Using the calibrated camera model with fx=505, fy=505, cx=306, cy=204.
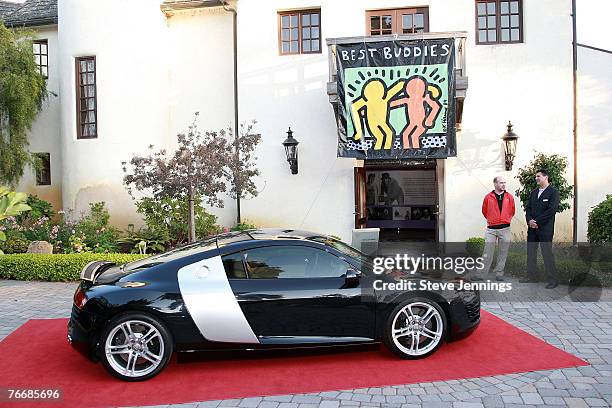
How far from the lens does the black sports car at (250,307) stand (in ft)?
15.1

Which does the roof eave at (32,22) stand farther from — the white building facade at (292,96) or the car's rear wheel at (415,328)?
the car's rear wheel at (415,328)

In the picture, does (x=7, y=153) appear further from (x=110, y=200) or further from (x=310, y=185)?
(x=310, y=185)

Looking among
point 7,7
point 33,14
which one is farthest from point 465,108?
point 7,7

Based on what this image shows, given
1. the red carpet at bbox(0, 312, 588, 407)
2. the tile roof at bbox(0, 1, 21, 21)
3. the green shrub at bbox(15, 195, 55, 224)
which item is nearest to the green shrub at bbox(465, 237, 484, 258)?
the red carpet at bbox(0, 312, 588, 407)

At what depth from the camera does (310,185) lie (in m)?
12.0

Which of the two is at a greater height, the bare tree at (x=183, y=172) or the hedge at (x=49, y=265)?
the bare tree at (x=183, y=172)

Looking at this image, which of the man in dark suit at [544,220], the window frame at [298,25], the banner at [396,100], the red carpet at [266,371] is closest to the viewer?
the red carpet at [266,371]

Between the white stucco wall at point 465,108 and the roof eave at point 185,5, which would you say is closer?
the white stucco wall at point 465,108

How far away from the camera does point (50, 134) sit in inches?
575

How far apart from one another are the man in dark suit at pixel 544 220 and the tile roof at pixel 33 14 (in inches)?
529

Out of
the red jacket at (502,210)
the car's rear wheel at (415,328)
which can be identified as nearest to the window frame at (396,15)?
the red jacket at (502,210)

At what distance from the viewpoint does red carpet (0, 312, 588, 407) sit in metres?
4.32

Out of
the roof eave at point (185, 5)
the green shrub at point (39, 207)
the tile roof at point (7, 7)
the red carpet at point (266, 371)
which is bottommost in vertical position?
the red carpet at point (266, 371)

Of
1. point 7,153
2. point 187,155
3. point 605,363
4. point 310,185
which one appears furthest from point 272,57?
point 605,363
